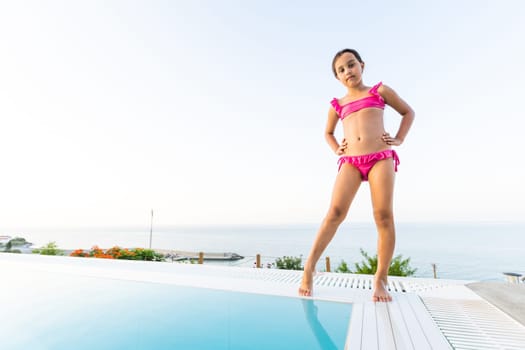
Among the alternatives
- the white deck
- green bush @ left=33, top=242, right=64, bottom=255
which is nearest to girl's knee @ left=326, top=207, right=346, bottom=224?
the white deck

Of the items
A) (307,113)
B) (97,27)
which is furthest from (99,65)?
(307,113)

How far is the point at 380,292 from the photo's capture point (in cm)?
208

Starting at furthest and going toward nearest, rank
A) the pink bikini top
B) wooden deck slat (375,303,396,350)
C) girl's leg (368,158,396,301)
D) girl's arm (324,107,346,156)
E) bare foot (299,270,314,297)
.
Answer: girl's arm (324,107,346,156), bare foot (299,270,314,297), the pink bikini top, girl's leg (368,158,396,301), wooden deck slat (375,303,396,350)

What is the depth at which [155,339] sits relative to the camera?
5.11 ft

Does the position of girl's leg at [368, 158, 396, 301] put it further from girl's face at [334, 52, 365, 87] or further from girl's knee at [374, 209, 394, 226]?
girl's face at [334, 52, 365, 87]

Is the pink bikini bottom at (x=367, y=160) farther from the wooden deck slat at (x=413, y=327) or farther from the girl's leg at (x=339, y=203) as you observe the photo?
the wooden deck slat at (x=413, y=327)

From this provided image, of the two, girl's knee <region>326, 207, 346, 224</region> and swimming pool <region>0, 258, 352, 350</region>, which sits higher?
girl's knee <region>326, 207, 346, 224</region>

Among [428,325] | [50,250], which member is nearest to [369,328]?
[428,325]

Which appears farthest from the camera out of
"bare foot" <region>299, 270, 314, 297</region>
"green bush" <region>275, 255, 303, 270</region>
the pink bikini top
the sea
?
the sea

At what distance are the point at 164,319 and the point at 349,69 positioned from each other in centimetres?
243

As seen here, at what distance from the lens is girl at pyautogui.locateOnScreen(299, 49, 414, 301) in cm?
203

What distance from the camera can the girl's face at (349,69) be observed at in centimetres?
217

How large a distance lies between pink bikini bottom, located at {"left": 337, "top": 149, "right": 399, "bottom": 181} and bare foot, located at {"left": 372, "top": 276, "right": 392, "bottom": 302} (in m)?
0.84

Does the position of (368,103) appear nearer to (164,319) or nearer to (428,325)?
(428,325)
